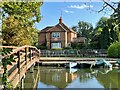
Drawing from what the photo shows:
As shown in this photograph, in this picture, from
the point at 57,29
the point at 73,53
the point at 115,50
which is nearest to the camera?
the point at 115,50

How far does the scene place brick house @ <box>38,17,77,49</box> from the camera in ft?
116

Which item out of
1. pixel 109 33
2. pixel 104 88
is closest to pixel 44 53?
pixel 109 33

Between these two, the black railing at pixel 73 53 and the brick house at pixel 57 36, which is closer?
the black railing at pixel 73 53

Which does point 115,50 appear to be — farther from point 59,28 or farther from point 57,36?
point 57,36

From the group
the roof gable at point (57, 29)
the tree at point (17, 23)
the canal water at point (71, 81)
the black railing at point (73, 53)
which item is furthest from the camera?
the roof gable at point (57, 29)

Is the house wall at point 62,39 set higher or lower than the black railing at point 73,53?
higher

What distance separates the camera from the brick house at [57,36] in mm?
35406

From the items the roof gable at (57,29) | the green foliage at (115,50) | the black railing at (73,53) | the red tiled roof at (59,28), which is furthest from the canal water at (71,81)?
the red tiled roof at (59,28)

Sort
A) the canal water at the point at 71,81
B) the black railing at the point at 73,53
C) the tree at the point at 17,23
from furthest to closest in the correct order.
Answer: the black railing at the point at 73,53
the tree at the point at 17,23
the canal water at the point at 71,81

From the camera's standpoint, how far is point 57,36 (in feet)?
117

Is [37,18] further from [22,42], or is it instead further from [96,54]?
[96,54]

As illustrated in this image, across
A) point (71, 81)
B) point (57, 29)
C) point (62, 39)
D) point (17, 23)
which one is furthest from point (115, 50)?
point (71, 81)

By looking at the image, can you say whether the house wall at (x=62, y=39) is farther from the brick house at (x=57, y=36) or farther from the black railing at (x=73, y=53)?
the black railing at (x=73, y=53)

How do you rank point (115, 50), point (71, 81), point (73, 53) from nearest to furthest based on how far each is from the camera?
point (71, 81), point (115, 50), point (73, 53)
